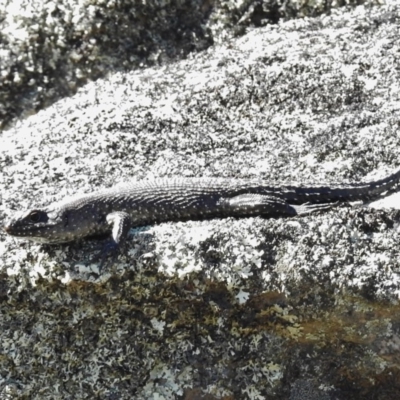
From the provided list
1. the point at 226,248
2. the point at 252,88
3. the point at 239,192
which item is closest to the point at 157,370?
the point at 226,248

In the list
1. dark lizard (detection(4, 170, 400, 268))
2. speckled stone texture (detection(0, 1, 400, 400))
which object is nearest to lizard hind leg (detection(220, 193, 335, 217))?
dark lizard (detection(4, 170, 400, 268))

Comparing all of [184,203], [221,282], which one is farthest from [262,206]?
[221,282]

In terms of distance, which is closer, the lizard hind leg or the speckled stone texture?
the speckled stone texture

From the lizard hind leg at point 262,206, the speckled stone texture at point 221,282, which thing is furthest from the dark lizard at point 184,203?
the speckled stone texture at point 221,282

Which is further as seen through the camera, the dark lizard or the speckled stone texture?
the dark lizard

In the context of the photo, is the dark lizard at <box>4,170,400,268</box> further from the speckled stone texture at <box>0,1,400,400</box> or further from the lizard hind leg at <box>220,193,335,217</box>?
the speckled stone texture at <box>0,1,400,400</box>

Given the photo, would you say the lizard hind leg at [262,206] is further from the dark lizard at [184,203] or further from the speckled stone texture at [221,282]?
the speckled stone texture at [221,282]

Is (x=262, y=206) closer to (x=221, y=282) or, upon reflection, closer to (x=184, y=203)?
(x=184, y=203)

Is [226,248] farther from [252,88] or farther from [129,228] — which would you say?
[252,88]
